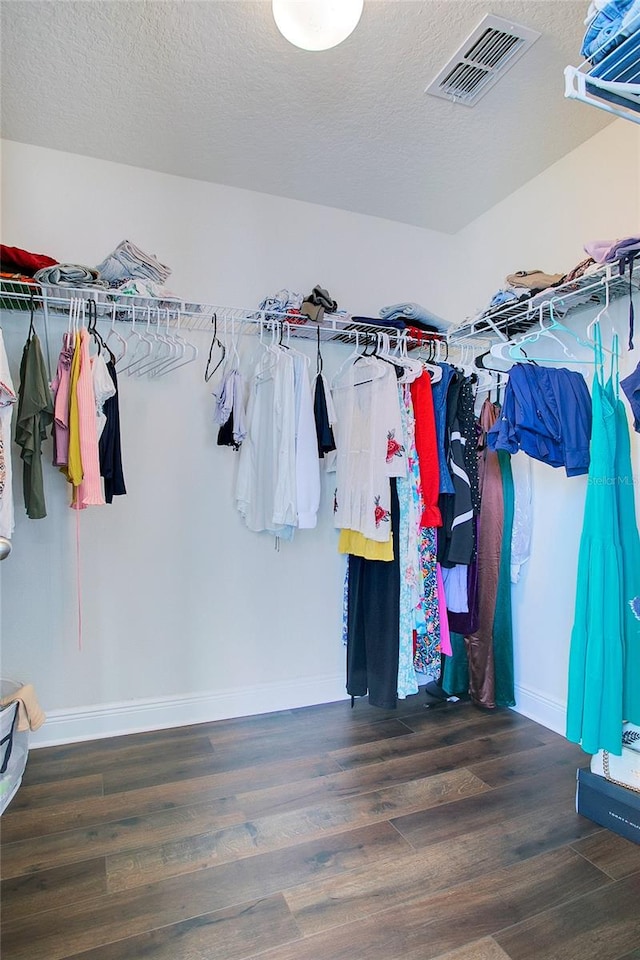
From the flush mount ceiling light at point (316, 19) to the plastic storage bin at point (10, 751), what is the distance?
7.93 ft

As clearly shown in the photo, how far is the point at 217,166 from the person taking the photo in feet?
7.97

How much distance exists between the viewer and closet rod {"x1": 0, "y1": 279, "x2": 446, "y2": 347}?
2039 mm

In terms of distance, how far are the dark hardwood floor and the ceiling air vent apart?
8.65ft

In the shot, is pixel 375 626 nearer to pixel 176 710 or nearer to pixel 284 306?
pixel 176 710

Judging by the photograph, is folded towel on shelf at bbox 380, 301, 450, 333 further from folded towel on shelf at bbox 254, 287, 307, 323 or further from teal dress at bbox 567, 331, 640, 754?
teal dress at bbox 567, 331, 640, 754

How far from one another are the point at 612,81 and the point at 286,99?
4.20 feet

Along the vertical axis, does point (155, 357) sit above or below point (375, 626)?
above

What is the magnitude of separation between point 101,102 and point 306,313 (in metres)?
1.12

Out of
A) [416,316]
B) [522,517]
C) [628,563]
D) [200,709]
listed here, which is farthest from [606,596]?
[200,709]

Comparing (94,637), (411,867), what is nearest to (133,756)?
(94,637)

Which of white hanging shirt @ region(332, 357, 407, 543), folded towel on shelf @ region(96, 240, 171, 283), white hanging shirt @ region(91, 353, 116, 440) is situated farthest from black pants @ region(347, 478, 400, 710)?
folded towel on shelf @ region(96, 240, 171, 283)

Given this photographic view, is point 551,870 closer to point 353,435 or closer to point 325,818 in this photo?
point 325,818

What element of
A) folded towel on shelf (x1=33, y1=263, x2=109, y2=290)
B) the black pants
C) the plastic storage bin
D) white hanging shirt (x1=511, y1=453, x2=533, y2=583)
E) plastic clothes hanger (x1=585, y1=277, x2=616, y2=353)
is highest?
folded towel on shelf (x1=33, y1=263, x2=109, y2=290)

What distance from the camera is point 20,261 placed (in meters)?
1.97
